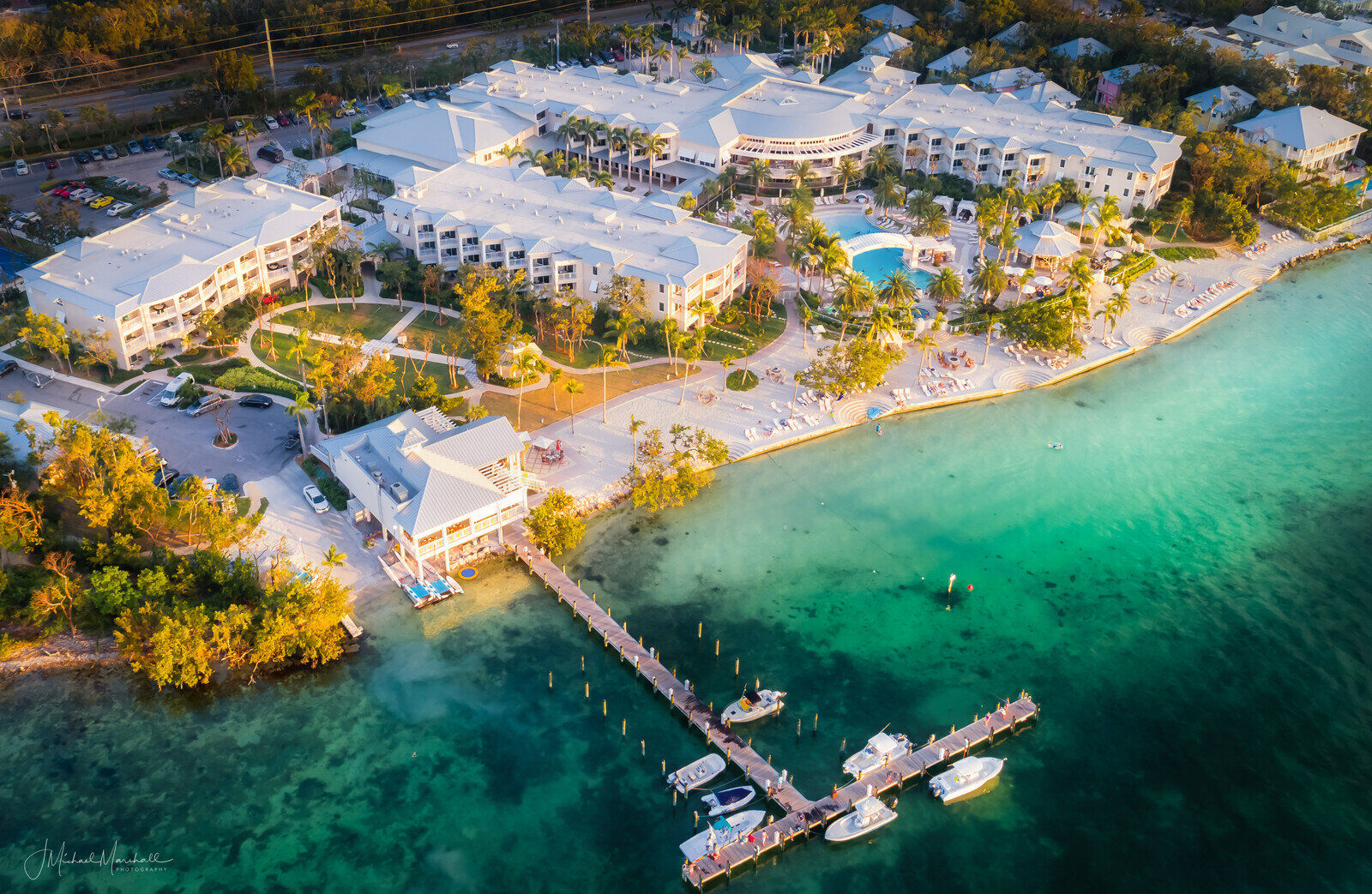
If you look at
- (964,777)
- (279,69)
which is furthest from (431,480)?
(279,69)

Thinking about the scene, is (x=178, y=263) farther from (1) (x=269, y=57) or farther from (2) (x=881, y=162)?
(2) (x=881, y=162)

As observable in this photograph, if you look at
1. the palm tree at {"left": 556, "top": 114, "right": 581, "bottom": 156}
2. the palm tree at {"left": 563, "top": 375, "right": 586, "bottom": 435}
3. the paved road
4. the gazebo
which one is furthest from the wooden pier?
the paved road

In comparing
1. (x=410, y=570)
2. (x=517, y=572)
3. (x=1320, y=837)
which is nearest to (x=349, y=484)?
(x=410, y=570)

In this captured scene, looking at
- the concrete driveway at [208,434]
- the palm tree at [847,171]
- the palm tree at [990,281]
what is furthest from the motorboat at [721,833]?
the palm tree at [847,171]

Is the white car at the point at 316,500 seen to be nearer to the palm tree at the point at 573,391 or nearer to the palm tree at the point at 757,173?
the palm tree at the point at 573,391

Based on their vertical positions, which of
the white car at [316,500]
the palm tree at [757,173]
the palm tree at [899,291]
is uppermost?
the palm tree at [757,173]

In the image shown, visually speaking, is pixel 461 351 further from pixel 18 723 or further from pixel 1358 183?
pixel 1358 183

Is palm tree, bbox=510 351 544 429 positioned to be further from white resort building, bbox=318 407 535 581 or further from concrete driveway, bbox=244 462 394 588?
concrete driveway, bbox=244 462 394 588
